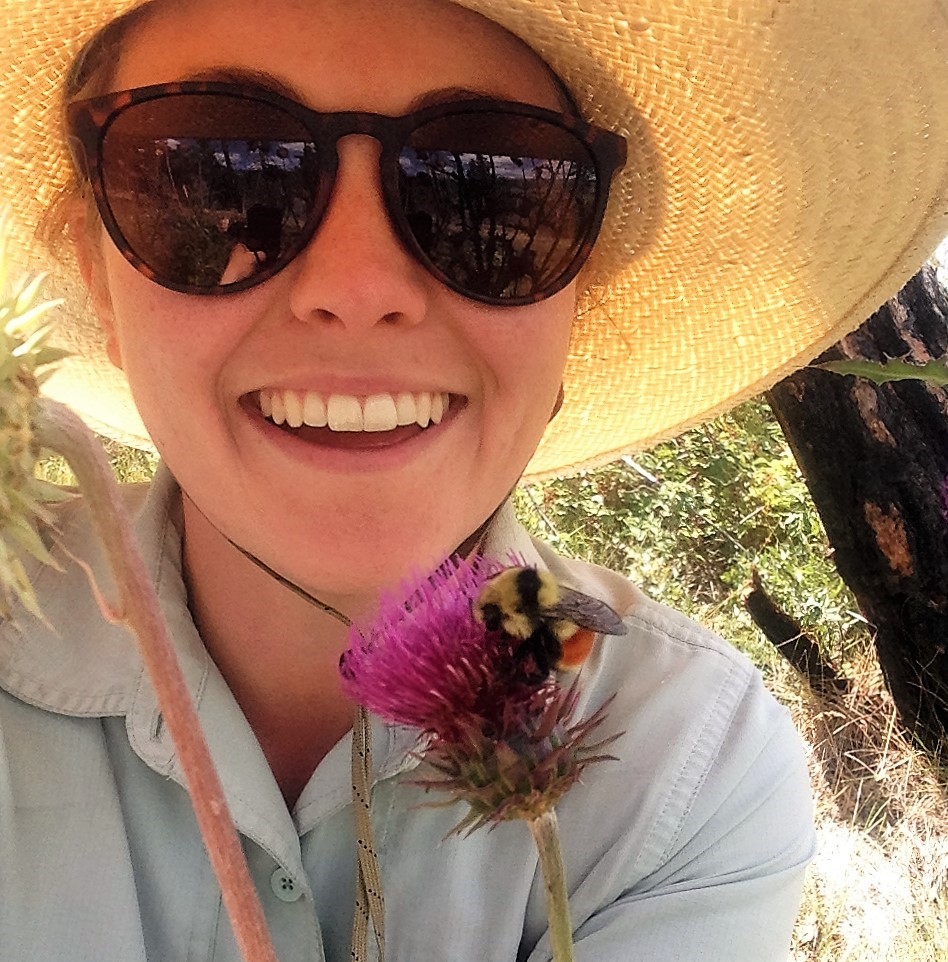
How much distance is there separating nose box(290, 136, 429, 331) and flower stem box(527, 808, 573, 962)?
0.48m

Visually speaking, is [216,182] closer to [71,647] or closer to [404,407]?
[404,407]

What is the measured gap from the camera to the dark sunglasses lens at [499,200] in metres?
0.81

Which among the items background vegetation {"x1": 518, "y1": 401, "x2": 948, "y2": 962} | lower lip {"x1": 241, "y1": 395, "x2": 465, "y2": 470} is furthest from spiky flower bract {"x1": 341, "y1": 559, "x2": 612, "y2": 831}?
background vegetation {"x1": 518, "y1": 401, "x2": 948, "y2": 962}

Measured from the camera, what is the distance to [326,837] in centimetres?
101

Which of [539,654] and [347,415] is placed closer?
[539,654]

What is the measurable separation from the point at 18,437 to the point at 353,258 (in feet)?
1.61

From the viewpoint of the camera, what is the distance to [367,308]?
797 mm

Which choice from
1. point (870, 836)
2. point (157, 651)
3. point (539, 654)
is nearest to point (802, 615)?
point (870, 836)

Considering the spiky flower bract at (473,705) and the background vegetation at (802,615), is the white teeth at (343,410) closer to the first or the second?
the spiky flower bract at (473,705)

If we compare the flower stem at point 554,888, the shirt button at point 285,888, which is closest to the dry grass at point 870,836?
the shirt button at point 285,888

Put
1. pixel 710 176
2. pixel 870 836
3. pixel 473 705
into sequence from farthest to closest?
1. pixel 870 836
2. pixel 710 176
3. pixel 473 705

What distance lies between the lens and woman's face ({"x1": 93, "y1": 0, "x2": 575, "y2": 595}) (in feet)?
2.63

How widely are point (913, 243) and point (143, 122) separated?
2.91 feet

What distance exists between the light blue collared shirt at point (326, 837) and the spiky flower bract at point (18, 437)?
636 mm
